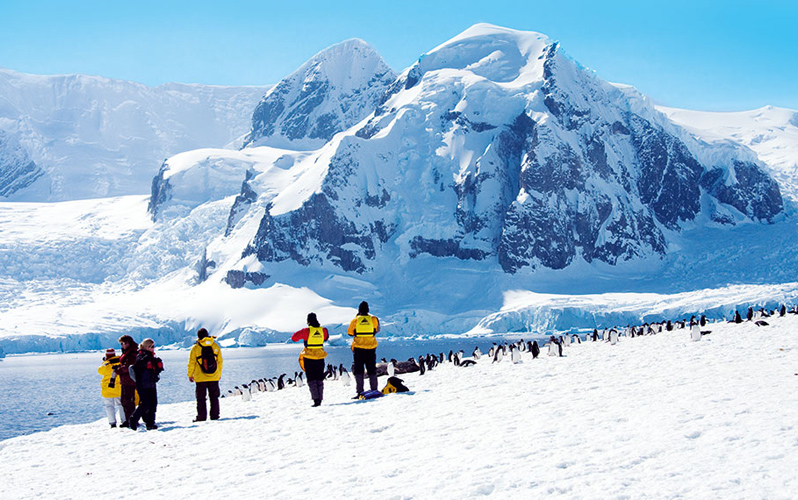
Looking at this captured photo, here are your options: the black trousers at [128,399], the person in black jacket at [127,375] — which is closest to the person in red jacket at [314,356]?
the person in black jacket at [127,375]

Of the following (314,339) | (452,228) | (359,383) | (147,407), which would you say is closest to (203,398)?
(147,407)

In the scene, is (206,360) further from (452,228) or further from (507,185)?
(507,185)

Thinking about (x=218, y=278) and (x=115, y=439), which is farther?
(x=218, y=278)

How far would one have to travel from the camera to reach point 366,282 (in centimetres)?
16562

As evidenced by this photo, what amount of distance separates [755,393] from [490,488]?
6.41 metres

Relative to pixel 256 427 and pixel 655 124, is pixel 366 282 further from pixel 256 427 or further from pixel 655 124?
pixel 256 427

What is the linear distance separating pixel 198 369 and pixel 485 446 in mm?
8523

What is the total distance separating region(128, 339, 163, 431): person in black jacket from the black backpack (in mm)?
869

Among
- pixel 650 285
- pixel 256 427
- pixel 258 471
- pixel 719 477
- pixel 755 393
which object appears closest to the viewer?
pixel 719 477

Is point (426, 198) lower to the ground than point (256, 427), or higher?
higher

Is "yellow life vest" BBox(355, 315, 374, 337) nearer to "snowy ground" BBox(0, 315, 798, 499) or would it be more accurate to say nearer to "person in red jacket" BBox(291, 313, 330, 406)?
"person in red jacket" BBox(291, 313, 330, 406)

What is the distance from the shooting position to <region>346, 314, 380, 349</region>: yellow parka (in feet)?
60.4

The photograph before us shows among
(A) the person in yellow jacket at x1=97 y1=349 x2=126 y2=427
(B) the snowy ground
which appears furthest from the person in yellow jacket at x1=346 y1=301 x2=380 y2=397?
(A) the person in yellow jacket at x1=97 y1=349 x2=126 y2=427

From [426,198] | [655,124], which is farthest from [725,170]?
[426,198]
